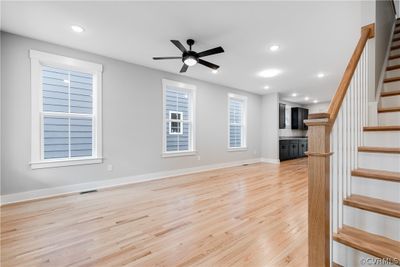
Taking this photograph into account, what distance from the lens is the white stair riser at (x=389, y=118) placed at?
83.5 inches

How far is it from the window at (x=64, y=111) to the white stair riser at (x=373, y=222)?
4.11m

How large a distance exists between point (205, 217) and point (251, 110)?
577cm

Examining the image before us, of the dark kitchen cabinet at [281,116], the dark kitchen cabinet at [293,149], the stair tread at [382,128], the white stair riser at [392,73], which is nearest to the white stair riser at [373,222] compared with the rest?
the stair tread at [382,128]

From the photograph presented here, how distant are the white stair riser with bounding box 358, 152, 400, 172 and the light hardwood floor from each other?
971mm

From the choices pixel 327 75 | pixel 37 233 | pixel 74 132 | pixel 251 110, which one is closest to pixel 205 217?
pixel 37 233

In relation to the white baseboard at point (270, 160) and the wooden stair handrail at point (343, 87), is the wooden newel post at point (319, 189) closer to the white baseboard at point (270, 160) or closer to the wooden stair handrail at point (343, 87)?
the wooden stair handrail at point (343, 87)

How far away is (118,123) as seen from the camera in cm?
431

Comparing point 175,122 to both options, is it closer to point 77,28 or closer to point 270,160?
point 77,28

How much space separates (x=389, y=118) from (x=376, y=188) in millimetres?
1052

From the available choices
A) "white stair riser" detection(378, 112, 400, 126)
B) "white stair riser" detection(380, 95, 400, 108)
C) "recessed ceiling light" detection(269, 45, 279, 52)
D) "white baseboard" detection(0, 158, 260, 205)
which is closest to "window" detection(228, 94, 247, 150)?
"white baseboard" detection(0, 158, 260, 205)

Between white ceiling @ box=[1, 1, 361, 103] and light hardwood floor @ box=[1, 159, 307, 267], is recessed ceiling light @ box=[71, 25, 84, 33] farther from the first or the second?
light hardwood floor @ box=[1, 159, 307, 267]

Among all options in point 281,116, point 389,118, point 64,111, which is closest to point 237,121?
point 281,116

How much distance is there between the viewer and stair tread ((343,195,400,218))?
1351 mm

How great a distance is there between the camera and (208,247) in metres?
1.94
